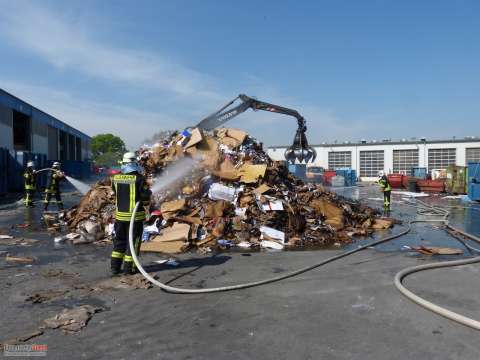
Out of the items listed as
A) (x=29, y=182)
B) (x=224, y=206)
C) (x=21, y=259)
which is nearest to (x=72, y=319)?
(x=21, y=259)

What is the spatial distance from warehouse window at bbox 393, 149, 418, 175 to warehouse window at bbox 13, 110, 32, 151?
40.3 meters

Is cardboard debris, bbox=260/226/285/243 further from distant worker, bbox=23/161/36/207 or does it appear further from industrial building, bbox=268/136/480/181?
industrial building, bbox=268/136/480/181

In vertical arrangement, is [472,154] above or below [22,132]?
below

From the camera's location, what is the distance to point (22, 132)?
28.1 metres

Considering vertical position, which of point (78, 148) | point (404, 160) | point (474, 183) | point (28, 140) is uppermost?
point (78, 148)

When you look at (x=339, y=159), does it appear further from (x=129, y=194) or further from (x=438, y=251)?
(x=129, y=194)

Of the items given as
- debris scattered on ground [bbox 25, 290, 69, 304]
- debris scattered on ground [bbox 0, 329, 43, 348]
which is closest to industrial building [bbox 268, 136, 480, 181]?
debris scattered on ground [bbox 25, 290, 69, 304]

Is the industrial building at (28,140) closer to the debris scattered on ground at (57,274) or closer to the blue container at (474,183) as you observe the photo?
the debris scattered on ground at (57,274)

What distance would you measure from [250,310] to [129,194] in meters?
2.58

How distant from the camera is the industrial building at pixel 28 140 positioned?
20.3 m

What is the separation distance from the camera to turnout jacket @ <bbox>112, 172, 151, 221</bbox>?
566cm

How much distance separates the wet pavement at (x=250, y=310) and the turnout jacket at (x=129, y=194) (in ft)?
3.09

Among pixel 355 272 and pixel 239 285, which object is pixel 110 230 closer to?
pixel 239 285

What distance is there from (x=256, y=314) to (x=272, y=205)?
5066 millimetres
